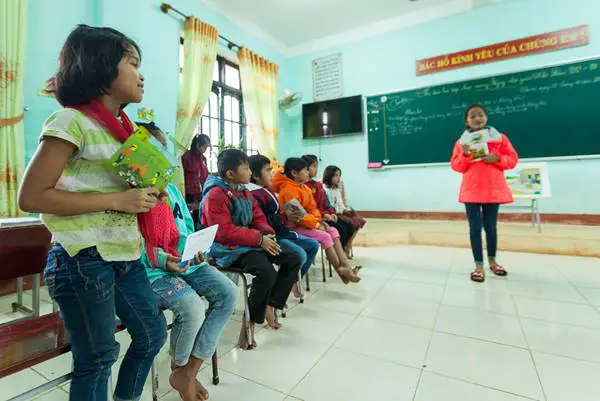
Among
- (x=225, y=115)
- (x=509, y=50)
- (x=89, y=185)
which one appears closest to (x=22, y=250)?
(x=89, y=185)

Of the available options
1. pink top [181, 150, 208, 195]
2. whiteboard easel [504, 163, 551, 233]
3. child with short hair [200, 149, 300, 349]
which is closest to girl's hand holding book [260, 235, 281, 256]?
child with short hair [200, 149, 300, 349]

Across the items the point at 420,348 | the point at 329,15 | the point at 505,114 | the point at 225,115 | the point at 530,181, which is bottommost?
the point at 420,348

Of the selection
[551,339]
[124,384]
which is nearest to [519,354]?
[551,339]

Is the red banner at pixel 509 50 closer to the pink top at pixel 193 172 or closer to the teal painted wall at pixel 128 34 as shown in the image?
the teal painted wall at pixel 128 34

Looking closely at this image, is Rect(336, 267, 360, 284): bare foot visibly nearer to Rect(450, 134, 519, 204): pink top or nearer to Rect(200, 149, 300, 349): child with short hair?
Rect(200, 149, 300, 349): child with short hair

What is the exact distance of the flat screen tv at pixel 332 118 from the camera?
458cm

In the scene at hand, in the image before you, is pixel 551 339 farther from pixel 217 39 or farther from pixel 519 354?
pixel 217 39

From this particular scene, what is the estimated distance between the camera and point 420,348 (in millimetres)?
1333

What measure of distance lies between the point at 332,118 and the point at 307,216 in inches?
123

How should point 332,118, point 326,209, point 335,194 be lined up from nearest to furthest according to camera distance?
point 326,209
point 335,194
point 332,118

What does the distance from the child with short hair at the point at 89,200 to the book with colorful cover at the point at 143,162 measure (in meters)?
0.03

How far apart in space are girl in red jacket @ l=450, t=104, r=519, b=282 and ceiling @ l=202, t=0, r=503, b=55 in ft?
8.51

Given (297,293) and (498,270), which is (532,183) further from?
(297,293)

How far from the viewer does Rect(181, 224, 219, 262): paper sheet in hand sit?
3.12 ft
